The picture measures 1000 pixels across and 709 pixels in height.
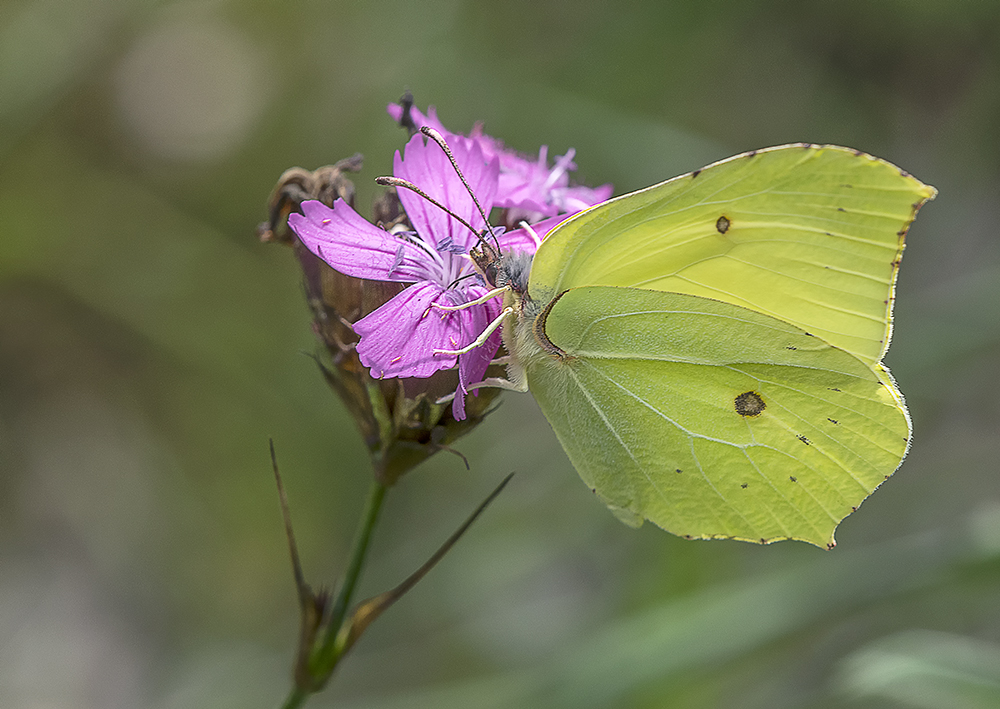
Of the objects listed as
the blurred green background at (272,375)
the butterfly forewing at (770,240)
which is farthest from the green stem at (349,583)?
the blurred green background at (272,375)

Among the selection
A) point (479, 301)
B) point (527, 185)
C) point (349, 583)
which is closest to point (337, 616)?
point (349, 583)

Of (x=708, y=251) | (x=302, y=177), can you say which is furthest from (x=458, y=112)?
(x=708, y=251)

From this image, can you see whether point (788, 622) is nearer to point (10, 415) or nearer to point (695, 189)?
point (695, 189)

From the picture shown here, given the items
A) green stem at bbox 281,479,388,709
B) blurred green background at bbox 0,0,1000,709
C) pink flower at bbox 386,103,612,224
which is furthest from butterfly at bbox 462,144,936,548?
Answer: blurred green background at bbox 0,0,1000,709

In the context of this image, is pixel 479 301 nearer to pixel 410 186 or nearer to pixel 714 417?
pixel 410 186

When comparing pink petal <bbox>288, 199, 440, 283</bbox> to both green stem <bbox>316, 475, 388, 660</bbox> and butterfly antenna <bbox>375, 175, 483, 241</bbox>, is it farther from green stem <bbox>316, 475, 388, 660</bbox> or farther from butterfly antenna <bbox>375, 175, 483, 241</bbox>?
green stem <bbox>316, 475, 388, 660</bbox>

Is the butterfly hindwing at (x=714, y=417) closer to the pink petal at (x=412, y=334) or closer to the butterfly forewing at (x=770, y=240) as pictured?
the butterfly forewing at (x=770, y=240)
